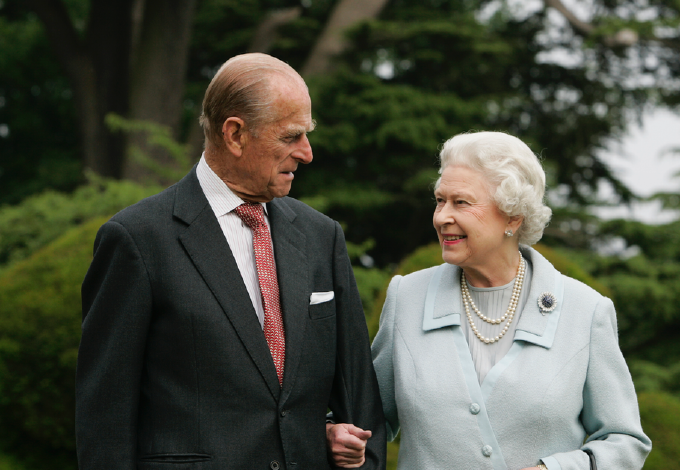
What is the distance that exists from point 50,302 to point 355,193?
5333 millimetres

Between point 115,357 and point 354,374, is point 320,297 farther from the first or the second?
point 115,357

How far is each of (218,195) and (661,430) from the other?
422 cm

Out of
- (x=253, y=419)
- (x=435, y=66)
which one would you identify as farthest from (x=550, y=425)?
(x=435, y=66)

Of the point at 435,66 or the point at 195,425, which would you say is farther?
the point at 435,66

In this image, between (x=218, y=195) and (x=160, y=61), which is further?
(x=160, y=61)

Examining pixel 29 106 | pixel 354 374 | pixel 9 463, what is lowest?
pixel 9 463

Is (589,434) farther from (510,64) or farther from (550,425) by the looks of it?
(510,64)

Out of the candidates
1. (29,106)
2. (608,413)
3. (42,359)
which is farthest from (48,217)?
(29,106)

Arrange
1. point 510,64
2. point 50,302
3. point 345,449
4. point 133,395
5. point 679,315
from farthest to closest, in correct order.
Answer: point 510,64 < point 679,315 < point 50,302 < point 345,449 < point 133,395

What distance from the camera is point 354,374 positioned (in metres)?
2.60

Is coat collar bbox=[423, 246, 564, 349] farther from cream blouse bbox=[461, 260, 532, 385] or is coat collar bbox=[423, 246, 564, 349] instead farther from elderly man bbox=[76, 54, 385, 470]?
elderly man bbox=[76, 54, 385, 470]

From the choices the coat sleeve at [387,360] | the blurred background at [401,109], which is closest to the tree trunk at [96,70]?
the blurred background at [401,109]

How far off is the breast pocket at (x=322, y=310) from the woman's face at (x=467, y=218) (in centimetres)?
44

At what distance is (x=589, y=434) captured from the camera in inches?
103
